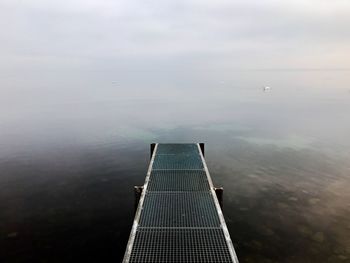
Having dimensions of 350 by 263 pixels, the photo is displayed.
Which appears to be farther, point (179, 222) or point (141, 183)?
point (141, 183)

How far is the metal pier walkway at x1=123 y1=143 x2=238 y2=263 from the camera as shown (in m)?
15.2

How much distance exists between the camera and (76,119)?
7744 cm

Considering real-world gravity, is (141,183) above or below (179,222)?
below

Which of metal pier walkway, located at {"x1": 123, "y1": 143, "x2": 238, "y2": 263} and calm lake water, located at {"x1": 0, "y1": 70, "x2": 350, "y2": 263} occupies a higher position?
metal pier walkway, located at {"x1": 123, "y1": 143, "x2": 238, "y2": 263}

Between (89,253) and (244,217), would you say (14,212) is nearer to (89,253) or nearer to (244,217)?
(89,253)

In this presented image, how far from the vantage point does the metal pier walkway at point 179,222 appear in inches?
597

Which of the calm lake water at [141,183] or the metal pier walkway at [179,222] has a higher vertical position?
the metal pier walkway at [179,222]

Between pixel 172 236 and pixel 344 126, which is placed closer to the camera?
pixel 172 236

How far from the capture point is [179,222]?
18.5m

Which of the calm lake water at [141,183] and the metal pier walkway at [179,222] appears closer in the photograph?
the metal pier walkway at [179,222]

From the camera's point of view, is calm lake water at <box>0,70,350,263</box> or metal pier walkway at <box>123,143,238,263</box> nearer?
metal pier walkway at <box>123,143,238,263</box>

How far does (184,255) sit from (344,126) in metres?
71.0

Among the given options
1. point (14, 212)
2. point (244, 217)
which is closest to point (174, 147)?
point (244, 217)

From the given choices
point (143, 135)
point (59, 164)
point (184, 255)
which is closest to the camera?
point (184, 255)
